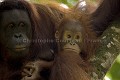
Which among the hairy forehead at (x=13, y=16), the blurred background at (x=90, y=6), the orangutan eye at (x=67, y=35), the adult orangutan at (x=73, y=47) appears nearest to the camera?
the adult orangutan at (x=73, y=47)

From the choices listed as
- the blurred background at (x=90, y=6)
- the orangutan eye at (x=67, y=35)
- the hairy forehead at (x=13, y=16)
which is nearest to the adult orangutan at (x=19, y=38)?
the hairy forehead at (x=13, y=16)

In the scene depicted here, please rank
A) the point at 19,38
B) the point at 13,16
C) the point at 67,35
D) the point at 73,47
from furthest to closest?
the point at 67,35
the point at 73,47
the point at 13,16
the point at 19,38

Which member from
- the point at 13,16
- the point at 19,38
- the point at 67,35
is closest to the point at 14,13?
the point at 13,16

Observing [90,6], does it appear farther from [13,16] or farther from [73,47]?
[13,16]

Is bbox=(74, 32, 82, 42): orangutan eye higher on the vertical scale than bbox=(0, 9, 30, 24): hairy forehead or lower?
lower

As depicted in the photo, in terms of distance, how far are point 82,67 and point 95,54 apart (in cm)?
18

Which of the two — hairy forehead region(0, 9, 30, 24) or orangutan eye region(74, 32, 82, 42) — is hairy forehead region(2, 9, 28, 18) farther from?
orangutan eye region(74, 32, 82, 42)

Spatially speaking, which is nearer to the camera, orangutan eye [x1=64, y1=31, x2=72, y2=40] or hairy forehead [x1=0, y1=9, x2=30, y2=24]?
hairy forehead [x1=0, y1=9, x2=30, y2=24]

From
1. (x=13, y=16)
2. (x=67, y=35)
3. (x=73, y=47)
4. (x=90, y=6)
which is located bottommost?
(x=73, y=47)

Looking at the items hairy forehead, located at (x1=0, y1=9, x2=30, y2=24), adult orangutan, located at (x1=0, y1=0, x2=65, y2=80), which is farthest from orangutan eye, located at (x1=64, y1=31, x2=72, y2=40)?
hairy forehead, located at (x1=0, y1=9, x2=30, y2=24)

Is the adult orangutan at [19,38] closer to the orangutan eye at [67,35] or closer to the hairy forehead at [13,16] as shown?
the hairy forehead at [13,16]

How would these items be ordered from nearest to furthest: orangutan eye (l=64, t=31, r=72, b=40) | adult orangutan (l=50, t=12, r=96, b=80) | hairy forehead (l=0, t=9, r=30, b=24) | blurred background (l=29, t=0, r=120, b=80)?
adult orangutan (l=50, t=12, r=96, b=80), hairy forehead (l=0, t=9, r=30, b=24), orangutan eye (l=64, t=31, r=72, b=40), blurred background (l=29, t=0, r=120, b=80)

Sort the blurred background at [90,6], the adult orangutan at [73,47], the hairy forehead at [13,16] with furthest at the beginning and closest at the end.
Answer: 1. the blurred background at [90,6]
2. the hairy forehead at [13,16]
3. the adult orangutan at [73,47]

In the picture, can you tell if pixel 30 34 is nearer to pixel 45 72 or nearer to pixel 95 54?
pixel 45 72
